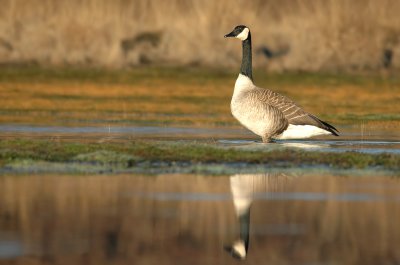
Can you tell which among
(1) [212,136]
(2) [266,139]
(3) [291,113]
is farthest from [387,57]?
(2) [266,139]

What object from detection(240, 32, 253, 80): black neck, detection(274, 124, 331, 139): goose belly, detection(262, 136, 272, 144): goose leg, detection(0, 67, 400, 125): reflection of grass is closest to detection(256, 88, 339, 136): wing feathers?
detection(274, 124, 331, 139): goose belly

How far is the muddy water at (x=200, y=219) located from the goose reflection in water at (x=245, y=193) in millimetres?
12

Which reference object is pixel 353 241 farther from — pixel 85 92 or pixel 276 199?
pixel 85 92

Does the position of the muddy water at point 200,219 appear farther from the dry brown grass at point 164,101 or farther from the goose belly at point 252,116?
the dry brown grass at point 164,101

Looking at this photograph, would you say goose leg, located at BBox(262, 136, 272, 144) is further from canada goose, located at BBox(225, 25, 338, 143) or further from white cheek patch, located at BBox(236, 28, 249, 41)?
white cheek patch, located at BBox(236, 28, 249, 41)

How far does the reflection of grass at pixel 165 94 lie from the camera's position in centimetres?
2864

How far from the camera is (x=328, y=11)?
40.3 m

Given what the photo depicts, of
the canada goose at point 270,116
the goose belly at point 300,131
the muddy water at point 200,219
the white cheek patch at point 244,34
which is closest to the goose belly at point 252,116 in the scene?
the canada goose at point 270,116

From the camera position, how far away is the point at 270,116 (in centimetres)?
2017

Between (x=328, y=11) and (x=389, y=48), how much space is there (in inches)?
96.2

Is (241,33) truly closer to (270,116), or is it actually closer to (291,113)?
(291,113)

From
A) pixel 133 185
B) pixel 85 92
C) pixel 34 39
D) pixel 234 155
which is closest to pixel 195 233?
pixel 133 185

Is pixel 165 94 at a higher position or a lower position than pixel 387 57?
lower

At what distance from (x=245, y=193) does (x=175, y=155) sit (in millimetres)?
3808
